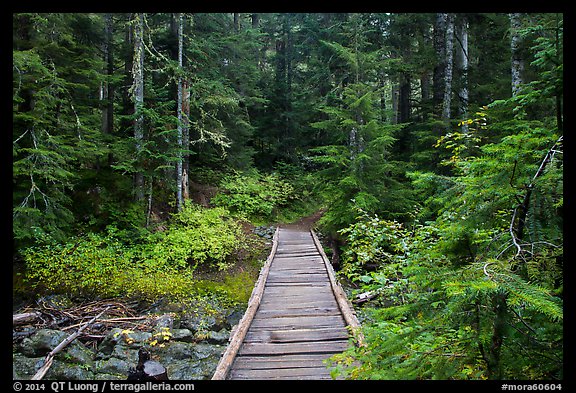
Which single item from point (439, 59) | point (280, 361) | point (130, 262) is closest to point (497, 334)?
point (280, 361)

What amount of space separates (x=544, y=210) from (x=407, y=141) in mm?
14224

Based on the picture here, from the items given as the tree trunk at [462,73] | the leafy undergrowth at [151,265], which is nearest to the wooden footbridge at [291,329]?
the leafy undergrowth at [151,265]

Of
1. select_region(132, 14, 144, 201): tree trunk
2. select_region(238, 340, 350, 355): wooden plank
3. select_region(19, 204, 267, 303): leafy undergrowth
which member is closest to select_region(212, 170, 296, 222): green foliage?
select_region(19, 204, 267, 303): leafy undergrowth

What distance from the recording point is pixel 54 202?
29.7 ft

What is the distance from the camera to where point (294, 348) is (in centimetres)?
439

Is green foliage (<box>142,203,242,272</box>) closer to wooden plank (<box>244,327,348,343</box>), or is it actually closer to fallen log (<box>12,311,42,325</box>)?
fallen log (<box>12,311,42,325</box>)

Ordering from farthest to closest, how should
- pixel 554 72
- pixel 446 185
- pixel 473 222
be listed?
pixel 446 185, pixel 473 222, pixel 554 72

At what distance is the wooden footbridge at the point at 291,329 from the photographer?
3.91m

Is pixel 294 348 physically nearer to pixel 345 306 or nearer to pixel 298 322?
pixel 298 322

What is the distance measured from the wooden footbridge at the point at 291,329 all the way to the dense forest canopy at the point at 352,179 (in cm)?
68

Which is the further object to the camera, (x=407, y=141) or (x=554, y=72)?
(x=407, y=141)

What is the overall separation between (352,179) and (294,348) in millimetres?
6456
